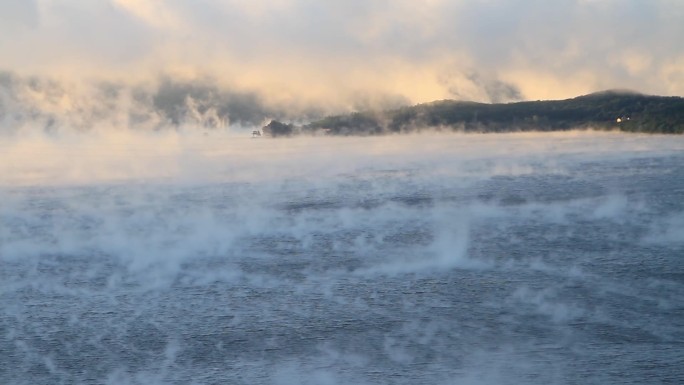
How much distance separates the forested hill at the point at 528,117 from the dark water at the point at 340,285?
761 centimetres

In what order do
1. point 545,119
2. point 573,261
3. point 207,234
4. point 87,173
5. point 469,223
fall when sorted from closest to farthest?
point 573,261, point 207,234, point 469,223, point 87,173, point 545,119

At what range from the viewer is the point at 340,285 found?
26.1 feet

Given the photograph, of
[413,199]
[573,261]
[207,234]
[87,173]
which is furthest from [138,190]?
[573,261]

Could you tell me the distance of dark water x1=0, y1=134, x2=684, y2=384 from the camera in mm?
6250

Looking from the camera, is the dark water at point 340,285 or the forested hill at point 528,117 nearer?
the dark water at point 340,285

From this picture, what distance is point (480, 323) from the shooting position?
7012 mm

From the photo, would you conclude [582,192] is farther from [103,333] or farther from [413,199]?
[103,333]

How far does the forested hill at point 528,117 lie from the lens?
65.3 feet

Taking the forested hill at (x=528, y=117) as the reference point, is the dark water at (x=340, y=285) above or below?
below

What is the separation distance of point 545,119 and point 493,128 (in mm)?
1711

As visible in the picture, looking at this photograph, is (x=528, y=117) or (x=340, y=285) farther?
(x=528, y=117)

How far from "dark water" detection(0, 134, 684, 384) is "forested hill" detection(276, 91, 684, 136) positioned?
7608mm

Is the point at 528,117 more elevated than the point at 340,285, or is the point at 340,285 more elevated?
the point at 528,117

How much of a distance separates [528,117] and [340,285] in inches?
567
